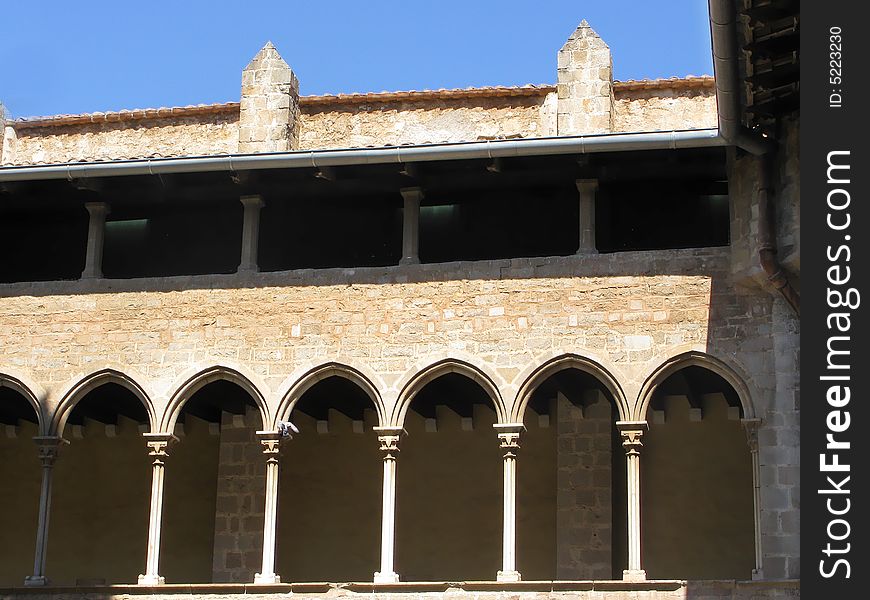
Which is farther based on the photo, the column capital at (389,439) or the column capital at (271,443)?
the column capital at (271,443)

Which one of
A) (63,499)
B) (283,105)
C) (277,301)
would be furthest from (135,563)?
(283,105)

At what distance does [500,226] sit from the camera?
19.5 m

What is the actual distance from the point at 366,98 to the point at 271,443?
13.3ft

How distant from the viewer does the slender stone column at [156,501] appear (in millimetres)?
18609

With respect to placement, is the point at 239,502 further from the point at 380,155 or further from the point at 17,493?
the point at 380,155

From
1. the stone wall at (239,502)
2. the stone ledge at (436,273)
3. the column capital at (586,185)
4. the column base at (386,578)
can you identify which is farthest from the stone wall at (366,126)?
the column base at (386,578)

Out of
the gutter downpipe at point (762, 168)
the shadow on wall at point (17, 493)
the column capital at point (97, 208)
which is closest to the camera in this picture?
the gutter downpipe at point (762, 168)

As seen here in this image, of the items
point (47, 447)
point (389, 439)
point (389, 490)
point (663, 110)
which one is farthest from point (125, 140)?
point (663, 110)

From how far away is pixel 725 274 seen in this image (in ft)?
59.0

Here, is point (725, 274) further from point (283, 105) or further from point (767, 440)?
point (283, 105)

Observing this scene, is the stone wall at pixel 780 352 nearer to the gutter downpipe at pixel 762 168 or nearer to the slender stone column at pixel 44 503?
the gutter downpipe at pixel 762 168

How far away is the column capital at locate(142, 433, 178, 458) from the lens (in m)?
19.0

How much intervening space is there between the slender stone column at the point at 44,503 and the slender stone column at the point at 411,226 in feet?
13.4

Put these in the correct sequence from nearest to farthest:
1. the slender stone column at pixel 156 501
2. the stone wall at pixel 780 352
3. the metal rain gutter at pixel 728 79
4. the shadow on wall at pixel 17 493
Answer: the metal rain gutter at pixel 728 79
the stone wall at pixel 780 352
the slender stone column at pixel 156 501
the shadow on wall at pixel 17 493
